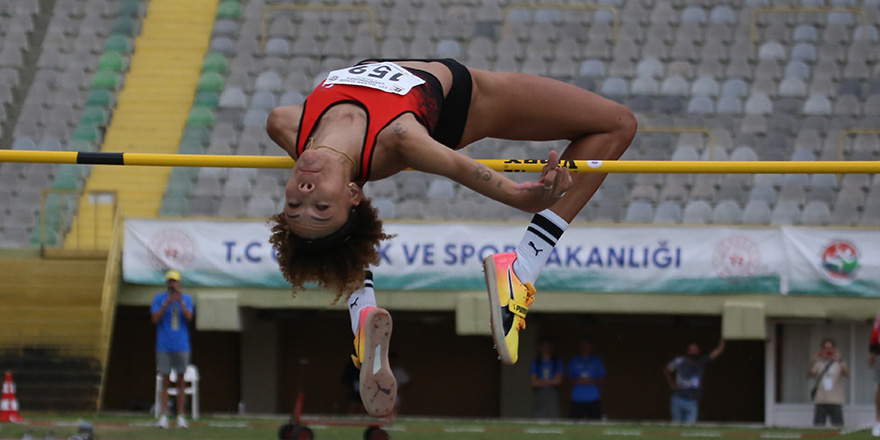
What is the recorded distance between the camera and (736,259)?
1058 centimetres

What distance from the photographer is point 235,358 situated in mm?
13508

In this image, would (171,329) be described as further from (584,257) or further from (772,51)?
(772,51)

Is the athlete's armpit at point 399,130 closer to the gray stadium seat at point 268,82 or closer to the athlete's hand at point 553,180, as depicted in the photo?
the athlete's hand at point 553,180

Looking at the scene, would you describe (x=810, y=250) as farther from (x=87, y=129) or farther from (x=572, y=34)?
(x=87, y=129)

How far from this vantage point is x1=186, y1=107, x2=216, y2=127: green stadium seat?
43.1 ft

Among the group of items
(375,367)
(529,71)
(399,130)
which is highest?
(529,71)

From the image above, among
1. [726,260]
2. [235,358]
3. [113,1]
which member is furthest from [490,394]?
[113,1]

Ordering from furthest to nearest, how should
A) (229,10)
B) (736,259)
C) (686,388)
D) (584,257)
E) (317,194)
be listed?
(229,10) < (686,388) < (584,257) < (736,259) < (317,194)

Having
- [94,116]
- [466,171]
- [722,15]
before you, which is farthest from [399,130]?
[722,15]

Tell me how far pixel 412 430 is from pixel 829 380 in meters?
4.04

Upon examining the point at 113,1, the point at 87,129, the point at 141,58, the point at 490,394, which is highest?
the point at 113,1

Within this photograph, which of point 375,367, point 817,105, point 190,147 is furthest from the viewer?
point 190,147

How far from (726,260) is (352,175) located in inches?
283

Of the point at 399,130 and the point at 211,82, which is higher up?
the point at 211,82
